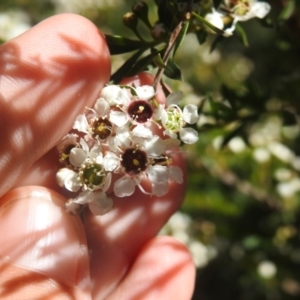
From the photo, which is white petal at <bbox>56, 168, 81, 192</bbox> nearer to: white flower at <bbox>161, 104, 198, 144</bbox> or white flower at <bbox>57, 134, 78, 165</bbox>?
white flower at <bbox>57, 134, 78, 165</bbox>

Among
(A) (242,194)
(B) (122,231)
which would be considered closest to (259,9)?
(B) (122,231)

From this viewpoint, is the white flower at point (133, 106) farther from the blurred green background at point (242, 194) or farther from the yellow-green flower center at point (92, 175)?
the blurred green background at point (242, 194)

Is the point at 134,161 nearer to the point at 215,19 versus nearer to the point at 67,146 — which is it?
the point at 67,146

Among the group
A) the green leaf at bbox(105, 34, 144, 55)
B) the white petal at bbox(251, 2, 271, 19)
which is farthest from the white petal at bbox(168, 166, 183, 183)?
the white petal at bbox(251, 2, 271, 19)

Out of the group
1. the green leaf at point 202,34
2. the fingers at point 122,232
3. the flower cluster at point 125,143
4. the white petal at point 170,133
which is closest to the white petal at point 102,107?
the flower cluster at point 125,143

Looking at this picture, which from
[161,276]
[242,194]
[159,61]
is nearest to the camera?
[159,61]

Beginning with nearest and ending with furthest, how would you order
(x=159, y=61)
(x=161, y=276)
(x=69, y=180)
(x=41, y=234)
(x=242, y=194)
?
(x=159, y=61) → (x=69, y=180) → (x=41, y=234) → (x=161, y=276) → (x=242, y=194)

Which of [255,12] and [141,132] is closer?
[141,132]
